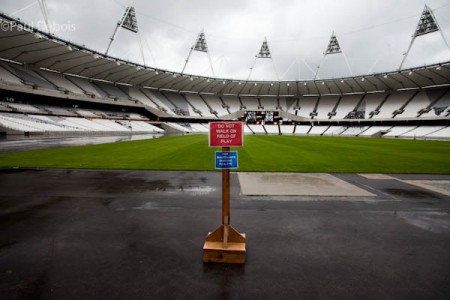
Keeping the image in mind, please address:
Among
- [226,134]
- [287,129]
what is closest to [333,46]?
[287,129]

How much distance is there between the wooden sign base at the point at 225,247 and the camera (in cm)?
334

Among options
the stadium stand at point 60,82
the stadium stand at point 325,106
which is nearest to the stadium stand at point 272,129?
the stadium stand at point 325,106

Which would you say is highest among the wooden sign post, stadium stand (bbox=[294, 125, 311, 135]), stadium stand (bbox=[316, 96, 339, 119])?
stadium stand (bbox=[316, 96, 339, 119])

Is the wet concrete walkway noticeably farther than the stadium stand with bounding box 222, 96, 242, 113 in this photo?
No

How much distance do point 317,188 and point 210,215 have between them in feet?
13.0

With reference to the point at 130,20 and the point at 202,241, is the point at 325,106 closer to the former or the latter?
the point at 130,20

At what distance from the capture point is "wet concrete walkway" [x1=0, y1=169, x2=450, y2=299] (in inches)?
110

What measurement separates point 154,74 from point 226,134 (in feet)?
219

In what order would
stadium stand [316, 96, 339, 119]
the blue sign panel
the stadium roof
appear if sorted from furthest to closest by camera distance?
stadium stand [316, 96, 339, 119] → the stadium roof → the blue sign panel

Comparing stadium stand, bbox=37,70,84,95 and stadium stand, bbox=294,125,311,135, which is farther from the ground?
stadium stand, bbox=37,70,84,95

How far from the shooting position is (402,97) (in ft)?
219

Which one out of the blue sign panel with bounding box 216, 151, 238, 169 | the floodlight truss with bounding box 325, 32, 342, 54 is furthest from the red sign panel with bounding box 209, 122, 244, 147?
the floodlight truss with bounding box 325, 32, 342, 54

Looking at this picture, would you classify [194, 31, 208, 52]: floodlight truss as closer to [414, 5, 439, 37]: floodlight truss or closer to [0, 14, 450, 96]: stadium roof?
[0, 14, 450, 96]: stadium roof

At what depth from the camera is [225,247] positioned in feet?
11.2
